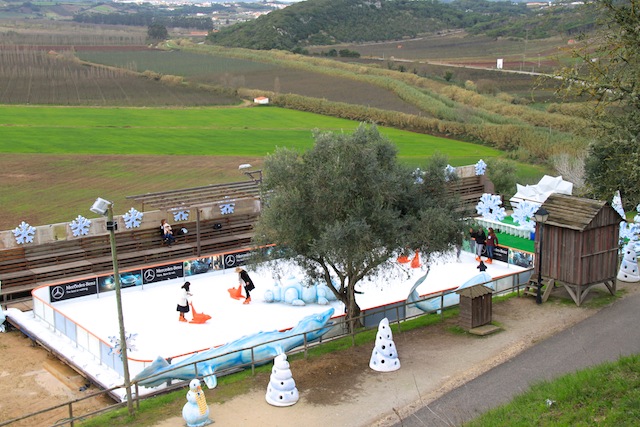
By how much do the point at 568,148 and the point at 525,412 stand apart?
37.8 m

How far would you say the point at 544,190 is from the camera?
35438mm

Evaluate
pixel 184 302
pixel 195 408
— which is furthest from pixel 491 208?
pixel 195 408

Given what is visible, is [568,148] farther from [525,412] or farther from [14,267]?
[525,412]

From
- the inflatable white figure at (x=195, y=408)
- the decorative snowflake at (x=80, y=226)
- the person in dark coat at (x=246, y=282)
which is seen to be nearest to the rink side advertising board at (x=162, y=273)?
the decorative snowflake at (x=80, y=226)

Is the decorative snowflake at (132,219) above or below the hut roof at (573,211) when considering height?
below

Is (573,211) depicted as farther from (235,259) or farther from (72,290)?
(72,290)

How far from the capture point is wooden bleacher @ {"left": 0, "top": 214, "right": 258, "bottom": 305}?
27.9 m

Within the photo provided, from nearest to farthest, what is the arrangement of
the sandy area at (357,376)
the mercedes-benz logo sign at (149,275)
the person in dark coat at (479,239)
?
the sandy area at (357,376)
the mercedes-benz logo sign at (149,275)
the person in dark coat at (479,239)

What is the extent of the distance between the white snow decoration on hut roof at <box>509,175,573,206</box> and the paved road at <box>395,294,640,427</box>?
1217 centimetres

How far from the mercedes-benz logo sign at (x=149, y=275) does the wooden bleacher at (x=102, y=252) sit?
5.87 feet

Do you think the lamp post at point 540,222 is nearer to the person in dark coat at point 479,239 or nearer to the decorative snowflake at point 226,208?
the person in dark coat at point 479,239

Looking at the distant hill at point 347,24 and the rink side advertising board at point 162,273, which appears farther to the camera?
the distant hill at point 347,24

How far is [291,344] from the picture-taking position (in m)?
20.5

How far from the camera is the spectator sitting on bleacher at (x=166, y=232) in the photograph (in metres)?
31.1
